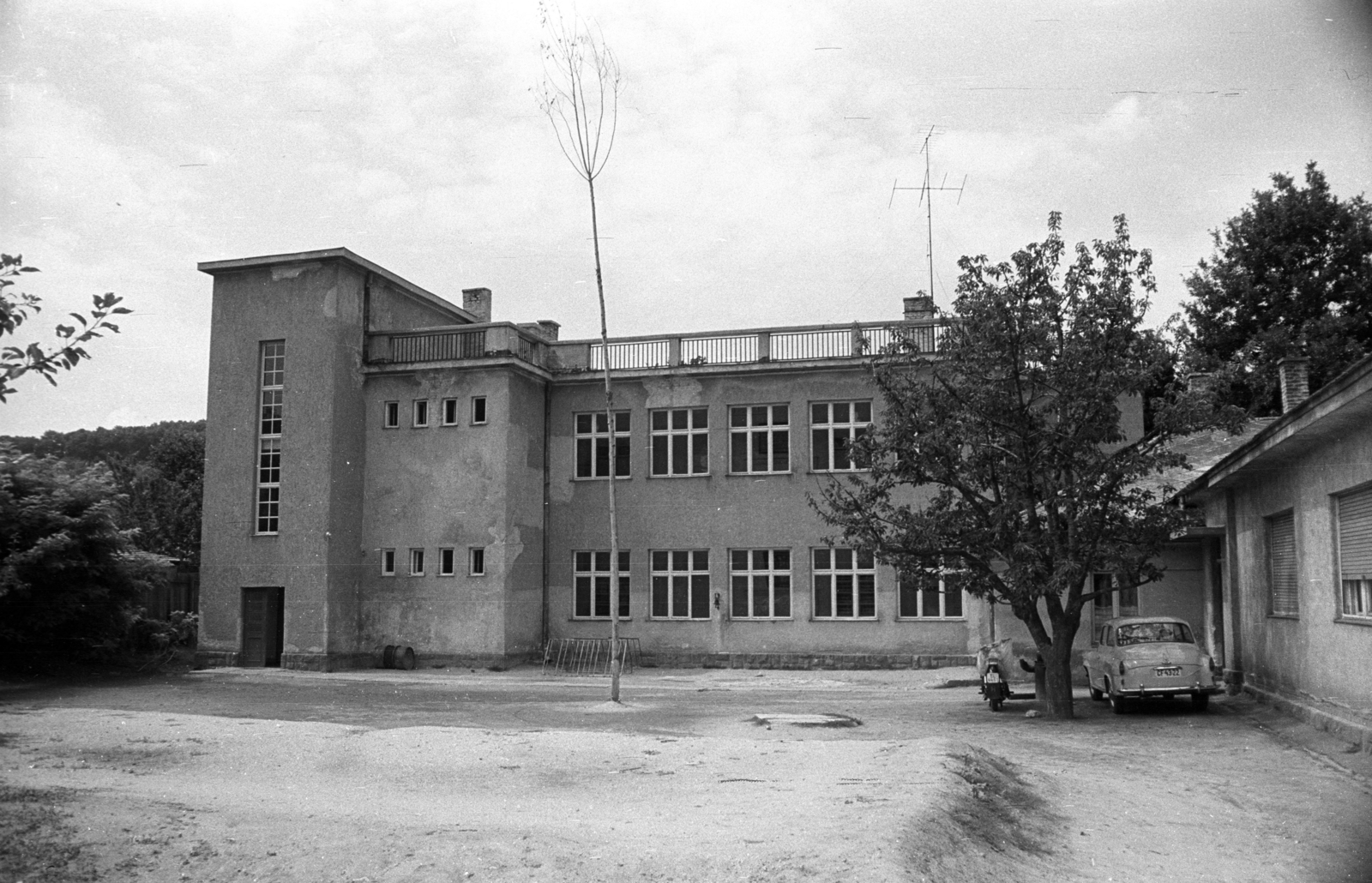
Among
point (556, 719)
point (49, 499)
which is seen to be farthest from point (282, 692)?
point (556, 719)

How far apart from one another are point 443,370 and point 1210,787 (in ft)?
73.9

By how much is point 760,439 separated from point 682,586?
4422 mm

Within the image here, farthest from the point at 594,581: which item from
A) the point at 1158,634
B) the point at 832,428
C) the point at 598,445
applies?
the point at 1158,634

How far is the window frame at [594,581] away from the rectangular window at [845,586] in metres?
5.07

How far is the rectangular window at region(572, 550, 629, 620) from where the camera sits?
3092cm

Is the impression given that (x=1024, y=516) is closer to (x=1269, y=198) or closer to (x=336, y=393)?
(x=336, y=393)

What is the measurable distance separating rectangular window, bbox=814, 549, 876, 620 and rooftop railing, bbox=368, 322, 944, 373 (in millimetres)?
5163

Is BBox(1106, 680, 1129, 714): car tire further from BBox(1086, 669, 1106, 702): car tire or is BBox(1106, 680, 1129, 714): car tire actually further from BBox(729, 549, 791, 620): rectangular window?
BBox(729, 549, 791, 620): rectangular window

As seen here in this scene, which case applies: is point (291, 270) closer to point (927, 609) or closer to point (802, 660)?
point (802, 660)

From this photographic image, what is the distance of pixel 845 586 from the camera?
29344 mm

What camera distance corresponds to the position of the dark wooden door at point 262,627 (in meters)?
29.1

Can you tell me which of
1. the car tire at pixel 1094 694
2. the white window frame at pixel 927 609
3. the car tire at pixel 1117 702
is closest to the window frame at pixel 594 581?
the white window frame at pixel 927 609

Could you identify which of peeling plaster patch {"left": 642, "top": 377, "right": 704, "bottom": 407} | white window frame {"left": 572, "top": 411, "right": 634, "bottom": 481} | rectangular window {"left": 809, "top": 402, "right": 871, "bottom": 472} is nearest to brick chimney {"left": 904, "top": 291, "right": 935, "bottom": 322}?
rectangular window {"left": 809, "top": 402, "right": 871, "bottom": 472}

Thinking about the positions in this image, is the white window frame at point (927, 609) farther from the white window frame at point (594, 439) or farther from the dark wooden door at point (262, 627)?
the dark wooden door at point (262, 627)
